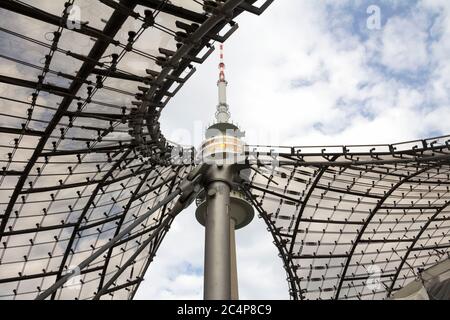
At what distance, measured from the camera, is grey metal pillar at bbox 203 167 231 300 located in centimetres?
2350

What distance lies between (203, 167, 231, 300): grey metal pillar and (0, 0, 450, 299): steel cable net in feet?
10.3

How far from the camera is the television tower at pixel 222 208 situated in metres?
23.9

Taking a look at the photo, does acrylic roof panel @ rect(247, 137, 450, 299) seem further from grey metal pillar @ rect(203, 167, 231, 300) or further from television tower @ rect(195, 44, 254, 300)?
grey metal pillar @ rect(203, 167, 231, 300)

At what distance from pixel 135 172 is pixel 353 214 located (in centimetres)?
2084

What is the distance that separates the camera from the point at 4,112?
893 inches

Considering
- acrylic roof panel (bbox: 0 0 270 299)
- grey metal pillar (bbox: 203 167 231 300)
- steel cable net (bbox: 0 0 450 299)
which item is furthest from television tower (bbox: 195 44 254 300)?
acrylic roof panel (bbox: 0 0 270 299)

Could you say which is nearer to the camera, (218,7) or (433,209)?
(218,7)

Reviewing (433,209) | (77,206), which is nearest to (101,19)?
(77,206)

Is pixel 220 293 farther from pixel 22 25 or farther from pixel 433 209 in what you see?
pixel 433 209

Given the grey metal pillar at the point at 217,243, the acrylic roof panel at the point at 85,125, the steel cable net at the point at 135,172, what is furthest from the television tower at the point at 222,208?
the acrylic roof panel at the point at 85,125

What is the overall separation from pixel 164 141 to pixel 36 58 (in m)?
12.8

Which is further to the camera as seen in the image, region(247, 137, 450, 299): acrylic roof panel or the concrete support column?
region(247, 137, 450, 299): acrylic roof panel

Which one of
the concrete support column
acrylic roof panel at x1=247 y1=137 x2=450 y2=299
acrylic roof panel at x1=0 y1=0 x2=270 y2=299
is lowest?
the concrete support column

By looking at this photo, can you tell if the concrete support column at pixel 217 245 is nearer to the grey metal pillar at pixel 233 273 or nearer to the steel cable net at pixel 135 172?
the steel cable net at pixel 135 172
